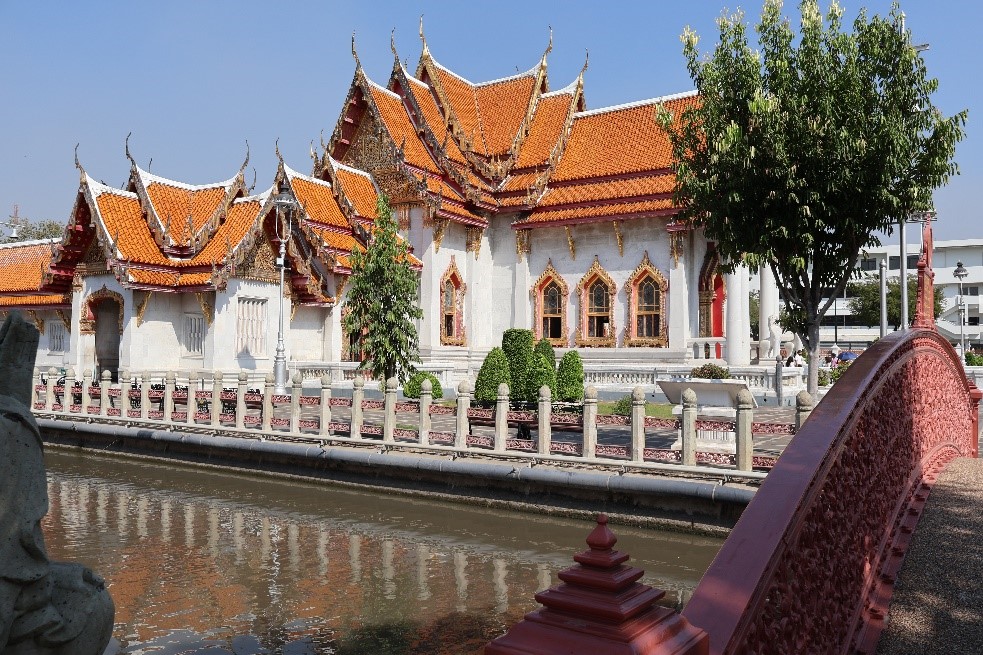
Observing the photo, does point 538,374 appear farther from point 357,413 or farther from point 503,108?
point 503,108

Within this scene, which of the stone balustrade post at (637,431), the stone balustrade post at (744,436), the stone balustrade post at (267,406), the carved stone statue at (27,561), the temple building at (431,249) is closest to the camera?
the carved stone statue at (27,561)

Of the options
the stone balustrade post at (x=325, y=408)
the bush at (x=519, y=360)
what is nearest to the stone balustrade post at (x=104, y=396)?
the stone balustrade post at (x=325, y=408)

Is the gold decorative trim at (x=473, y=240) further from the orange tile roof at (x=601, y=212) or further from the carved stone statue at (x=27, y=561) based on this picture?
the carved stone statue at (x=27, y=561)

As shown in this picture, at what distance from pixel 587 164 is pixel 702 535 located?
1973 centimetres

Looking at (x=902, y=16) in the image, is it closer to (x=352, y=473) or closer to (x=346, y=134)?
(x=352, y=473)

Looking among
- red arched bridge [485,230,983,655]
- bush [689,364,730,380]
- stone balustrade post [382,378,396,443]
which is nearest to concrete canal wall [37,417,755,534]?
stone balustrade post [382,378,396,443]

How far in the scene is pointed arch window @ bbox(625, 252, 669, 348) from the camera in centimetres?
2508

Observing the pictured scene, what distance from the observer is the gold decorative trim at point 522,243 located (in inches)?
1086

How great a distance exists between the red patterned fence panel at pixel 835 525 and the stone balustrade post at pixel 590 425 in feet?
14.4

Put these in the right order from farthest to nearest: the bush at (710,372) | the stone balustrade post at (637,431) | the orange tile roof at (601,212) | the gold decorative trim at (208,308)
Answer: the orange tile roof at (601,212)
the gold decorative trim at (208,308)
the bush at (710,372)
the stone balustrade post at (637,431)

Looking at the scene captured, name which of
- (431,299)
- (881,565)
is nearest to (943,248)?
(431,299)

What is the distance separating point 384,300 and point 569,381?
15.5 feet

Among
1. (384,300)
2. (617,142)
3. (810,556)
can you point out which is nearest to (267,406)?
(384,300)

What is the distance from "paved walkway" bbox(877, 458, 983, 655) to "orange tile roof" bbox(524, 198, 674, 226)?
18474mm
